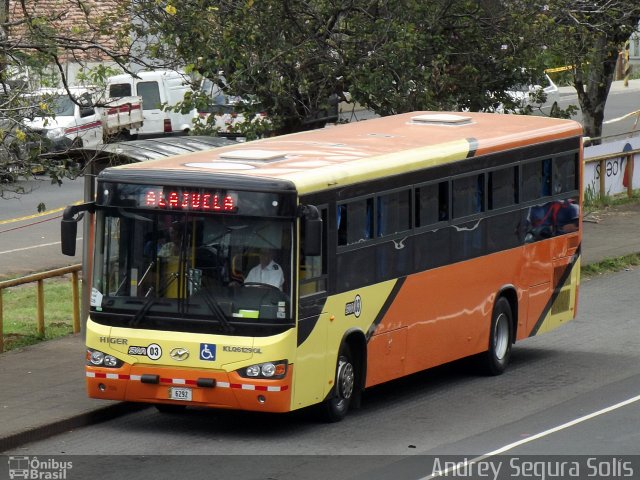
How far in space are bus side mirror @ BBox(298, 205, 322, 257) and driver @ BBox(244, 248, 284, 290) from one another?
1.00ft

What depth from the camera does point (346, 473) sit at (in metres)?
11.2

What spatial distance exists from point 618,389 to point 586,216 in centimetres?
1341

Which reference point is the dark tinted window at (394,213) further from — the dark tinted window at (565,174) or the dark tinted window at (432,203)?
the dark tinted window at (565,174)

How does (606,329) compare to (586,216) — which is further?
(586,216)

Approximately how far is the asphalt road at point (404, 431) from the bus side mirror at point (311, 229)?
1.69m

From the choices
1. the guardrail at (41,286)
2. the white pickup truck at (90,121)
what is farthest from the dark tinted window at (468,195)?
the white pickup truck at (90,121)

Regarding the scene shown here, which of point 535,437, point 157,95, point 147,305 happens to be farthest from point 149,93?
point 535,437

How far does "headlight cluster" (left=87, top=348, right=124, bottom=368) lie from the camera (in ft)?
41.3

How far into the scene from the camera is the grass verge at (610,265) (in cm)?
2265

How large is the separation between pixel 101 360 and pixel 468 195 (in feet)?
14.9

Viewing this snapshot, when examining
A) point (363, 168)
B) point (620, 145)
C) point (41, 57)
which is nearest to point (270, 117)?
point (41, 57)

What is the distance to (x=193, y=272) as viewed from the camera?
12422mm

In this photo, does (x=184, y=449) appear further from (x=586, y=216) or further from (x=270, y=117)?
(x=586, y=216)

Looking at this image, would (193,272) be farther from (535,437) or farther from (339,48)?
(339,48)
